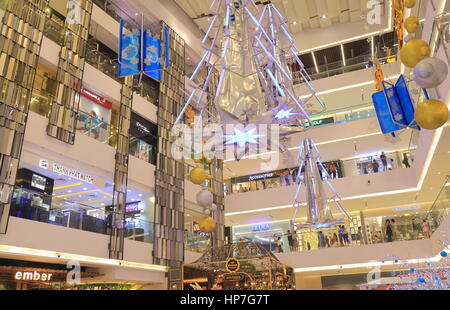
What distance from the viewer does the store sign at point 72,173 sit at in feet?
37.3

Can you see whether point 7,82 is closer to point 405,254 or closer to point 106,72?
point 106,72

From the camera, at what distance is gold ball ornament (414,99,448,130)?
11.6ft

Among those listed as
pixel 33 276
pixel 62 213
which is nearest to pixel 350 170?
pixel 62 213

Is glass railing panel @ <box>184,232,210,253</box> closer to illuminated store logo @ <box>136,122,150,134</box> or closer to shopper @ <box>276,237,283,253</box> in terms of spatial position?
shopper @ <box>276,237,283,253</box>

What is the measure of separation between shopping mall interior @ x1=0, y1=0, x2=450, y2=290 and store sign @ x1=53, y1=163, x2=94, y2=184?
4 centimetres

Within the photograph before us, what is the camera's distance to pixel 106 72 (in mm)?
13859

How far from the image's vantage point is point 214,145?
10.2 ft

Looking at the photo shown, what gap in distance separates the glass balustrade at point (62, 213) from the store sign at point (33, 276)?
4.74 ft

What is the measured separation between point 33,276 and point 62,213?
5.81ft

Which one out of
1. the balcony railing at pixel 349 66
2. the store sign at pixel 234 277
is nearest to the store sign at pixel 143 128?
the store sign at pixel 234 277

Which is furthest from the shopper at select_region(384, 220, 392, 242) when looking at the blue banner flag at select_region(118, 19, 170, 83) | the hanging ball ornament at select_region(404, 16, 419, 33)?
the hanging ball ornament at select_region(404, 16, 419, 33)

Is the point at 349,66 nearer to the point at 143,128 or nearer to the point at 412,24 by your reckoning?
the point at 143,128

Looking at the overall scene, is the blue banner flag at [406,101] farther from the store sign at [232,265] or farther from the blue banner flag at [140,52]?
the blue banner flag at [140,52]
